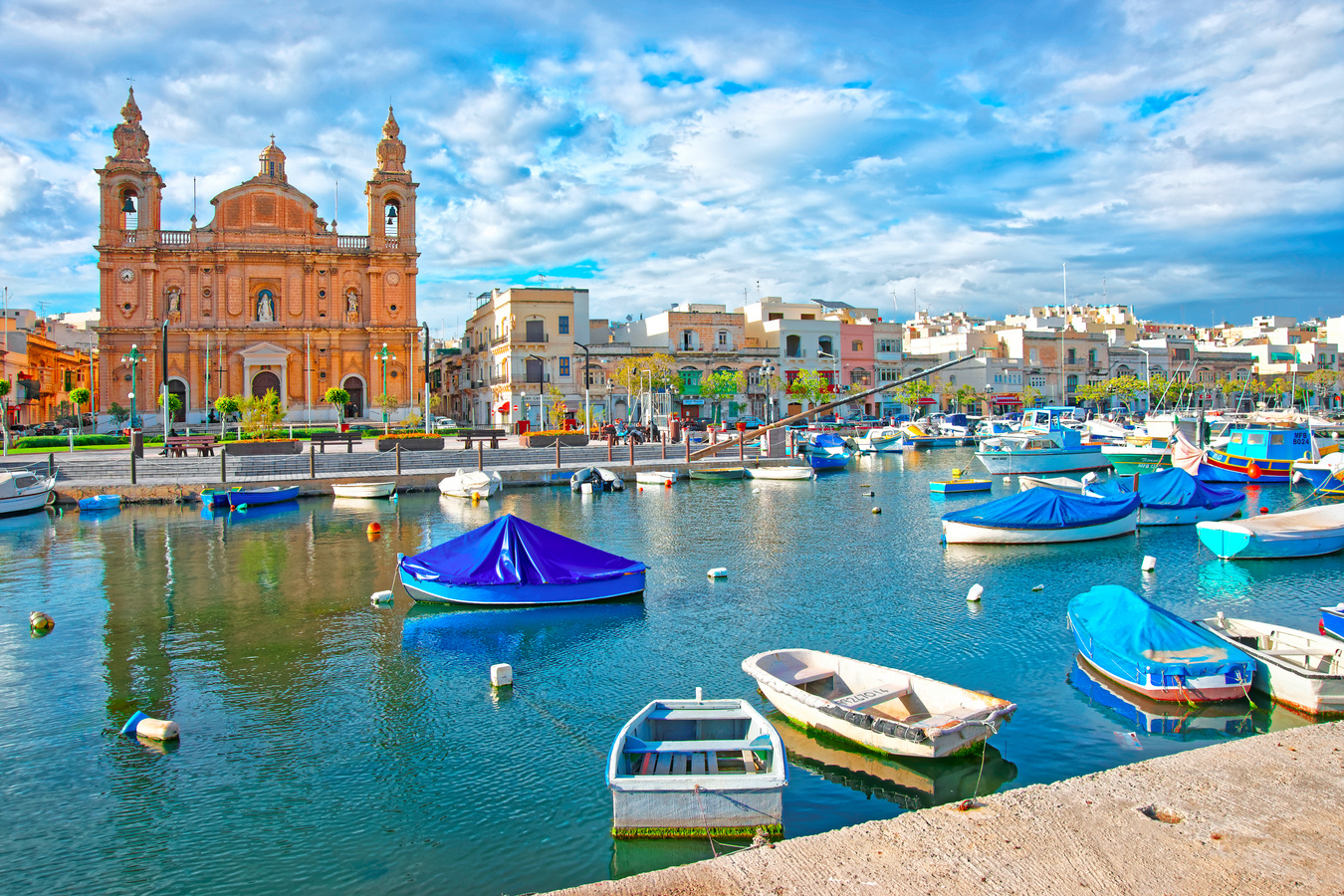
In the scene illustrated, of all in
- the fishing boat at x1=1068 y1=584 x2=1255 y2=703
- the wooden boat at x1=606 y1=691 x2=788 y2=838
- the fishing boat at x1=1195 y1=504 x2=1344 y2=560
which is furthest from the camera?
the fishing boat at x1=1195 y1=504 x2=1344 y2=560

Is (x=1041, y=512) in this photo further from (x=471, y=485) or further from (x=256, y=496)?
(x=256, y=496)

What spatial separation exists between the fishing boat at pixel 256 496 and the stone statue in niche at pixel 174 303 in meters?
33.8

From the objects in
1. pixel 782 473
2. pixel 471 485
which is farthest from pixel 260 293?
pixel 782 473

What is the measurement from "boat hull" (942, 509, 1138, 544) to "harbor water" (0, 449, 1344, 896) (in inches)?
22.1

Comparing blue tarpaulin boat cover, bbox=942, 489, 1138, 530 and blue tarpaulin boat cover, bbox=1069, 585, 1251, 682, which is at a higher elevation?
blue tarpaulin boat cover, bbox=942, 489, 1138, 530

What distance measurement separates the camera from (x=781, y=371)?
246 ft

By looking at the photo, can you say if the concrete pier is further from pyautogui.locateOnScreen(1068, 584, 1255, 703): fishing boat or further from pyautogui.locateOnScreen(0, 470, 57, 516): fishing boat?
pyautogui.locateOnScreen(0, 470, 57, 516): fishing boat

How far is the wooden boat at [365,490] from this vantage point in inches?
1410

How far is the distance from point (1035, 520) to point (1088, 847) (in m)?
17.5

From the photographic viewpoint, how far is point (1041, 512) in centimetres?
2356

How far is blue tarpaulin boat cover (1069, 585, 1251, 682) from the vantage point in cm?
1153

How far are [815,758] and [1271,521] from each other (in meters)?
17.4

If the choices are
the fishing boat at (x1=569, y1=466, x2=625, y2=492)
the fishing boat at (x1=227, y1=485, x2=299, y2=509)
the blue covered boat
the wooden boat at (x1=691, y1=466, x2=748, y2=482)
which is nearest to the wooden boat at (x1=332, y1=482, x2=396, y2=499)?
the fishing boat at (x1=227, y1=485, x2=299, y2=509)

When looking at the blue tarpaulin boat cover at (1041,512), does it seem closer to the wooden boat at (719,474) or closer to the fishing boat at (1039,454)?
the fishing boat at (1039,454)
